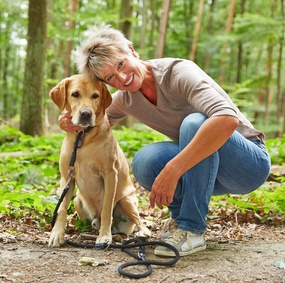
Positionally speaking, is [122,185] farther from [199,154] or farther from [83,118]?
[199,154]

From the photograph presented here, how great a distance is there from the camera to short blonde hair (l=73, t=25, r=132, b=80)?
9.15ft

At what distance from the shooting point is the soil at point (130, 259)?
7.24 feet

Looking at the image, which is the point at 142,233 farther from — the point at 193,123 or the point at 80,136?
the point at 193,123

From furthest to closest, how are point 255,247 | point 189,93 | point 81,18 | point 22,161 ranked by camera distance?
point 81,18 < point 22,161 < point 255,247 < point 189,93

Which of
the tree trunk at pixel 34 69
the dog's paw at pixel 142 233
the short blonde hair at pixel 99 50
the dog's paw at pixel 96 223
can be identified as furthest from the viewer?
the tree trunk at pixel 34 69

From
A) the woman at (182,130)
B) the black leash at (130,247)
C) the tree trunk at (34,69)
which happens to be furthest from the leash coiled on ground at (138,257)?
the tree trunk at (34,69)

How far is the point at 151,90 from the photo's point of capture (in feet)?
9.75

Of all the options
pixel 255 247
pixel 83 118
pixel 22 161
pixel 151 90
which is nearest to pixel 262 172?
pixel 255 247

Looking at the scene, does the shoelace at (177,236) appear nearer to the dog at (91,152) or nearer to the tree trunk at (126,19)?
the dog at (91,152)

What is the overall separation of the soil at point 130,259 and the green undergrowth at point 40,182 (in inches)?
7.7

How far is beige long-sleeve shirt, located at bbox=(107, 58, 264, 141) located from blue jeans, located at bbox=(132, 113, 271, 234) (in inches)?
5.2

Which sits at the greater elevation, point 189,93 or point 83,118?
point 189,93

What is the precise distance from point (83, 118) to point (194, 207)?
1.09 meters

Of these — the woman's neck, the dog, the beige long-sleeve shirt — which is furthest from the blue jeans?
the woman's neck
